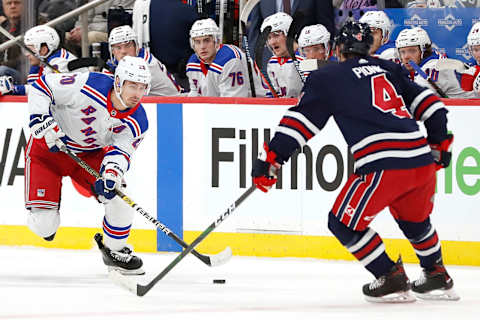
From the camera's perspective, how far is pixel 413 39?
646cm

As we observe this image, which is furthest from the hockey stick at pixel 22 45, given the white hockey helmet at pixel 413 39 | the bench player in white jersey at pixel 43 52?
the white hockey helmet at pixel 413 39

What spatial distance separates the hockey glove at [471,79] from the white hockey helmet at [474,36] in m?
0.14

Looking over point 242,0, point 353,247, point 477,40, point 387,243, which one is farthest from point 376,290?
point 242,0

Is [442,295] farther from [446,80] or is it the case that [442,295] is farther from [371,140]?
[446,80]

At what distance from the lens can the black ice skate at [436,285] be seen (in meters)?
4.83

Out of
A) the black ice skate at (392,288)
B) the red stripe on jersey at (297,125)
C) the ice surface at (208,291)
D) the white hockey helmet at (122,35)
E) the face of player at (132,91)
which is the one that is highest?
the white hockey helmet at (122,35)

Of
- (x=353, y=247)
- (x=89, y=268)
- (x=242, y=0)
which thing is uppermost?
(x=242, y=0)

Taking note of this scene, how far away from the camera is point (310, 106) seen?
4.60 meters

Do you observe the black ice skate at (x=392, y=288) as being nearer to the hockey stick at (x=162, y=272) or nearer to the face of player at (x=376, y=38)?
the hockey stick at (x=162, y=272)

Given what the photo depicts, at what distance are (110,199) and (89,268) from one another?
0.79 metres

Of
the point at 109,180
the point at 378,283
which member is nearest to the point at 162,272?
the point at 109,180

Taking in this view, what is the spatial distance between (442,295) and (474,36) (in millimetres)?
2066

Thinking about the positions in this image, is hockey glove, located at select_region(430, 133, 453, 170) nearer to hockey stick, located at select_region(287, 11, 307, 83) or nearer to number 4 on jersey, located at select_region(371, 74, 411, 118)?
number 4 on jersey, located at select_region(371, 74, 411, 118)

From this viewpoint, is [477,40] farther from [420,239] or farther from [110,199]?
[110,199]
